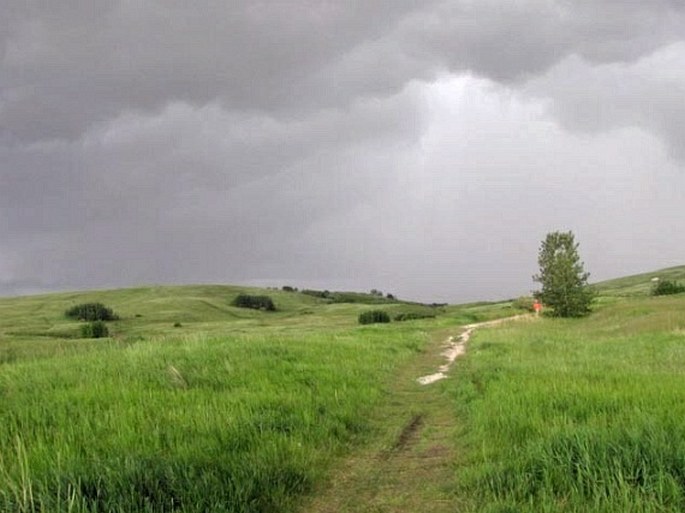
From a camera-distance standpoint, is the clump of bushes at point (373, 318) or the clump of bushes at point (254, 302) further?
the clump of bushes at point (254, 302)

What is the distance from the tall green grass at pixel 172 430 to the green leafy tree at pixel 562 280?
46.6 metres

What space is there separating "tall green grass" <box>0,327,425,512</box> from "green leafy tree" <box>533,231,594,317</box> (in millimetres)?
46562

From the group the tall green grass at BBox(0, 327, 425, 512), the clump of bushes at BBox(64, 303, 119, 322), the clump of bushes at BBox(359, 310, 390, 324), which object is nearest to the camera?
the tall green grass at BBox(0, 327, 425, 512)

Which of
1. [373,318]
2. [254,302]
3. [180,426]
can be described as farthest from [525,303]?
[180,426]

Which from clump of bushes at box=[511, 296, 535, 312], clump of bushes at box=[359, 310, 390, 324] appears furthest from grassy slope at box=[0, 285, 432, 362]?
clump of bushes at box=[511, 296, 535, 312]

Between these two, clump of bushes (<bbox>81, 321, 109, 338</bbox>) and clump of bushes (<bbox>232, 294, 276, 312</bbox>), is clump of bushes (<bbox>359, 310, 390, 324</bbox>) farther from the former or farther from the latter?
clump of bushes (<bbox>232, 294, 276, 312</bbox>)

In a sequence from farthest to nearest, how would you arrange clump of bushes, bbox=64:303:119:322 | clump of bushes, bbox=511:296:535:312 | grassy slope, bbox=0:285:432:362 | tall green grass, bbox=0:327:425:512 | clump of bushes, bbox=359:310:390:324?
clump of bushes, bbox=64:303:119:322 → clump of bushes, bbox=511:296:535:312 → grassy slope, bbox=0:285:432:362 → clump of bushes, bbox=359:310:390:324 → tall green grass, bbox=0:327:425:512

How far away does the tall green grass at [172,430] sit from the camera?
5.96 meters

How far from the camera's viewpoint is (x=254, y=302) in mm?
137875

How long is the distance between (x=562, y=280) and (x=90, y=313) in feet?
250

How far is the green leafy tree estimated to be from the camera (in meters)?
57.2

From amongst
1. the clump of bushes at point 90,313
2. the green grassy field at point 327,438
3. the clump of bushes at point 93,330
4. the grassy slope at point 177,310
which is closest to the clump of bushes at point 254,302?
the grassy slope at point 177,310

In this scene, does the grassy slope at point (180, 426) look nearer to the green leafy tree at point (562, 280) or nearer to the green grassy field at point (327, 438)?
the green grassy field at point (327, 438)

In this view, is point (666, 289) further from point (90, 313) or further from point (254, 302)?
point (90, 313)
